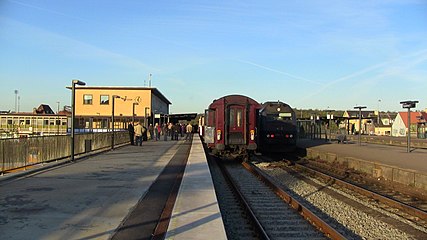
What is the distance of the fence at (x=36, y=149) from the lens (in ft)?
43.8

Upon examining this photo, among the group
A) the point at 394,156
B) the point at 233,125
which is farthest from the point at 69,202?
the point at 394,156

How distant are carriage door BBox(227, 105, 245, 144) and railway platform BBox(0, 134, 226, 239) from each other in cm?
633

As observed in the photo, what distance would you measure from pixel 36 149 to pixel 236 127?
27.8 feet

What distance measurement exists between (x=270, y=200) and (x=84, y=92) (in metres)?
55.3

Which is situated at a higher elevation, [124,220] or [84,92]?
[84,92]

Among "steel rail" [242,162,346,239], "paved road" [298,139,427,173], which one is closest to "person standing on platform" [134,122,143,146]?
"paved road" [298,139,427,173]

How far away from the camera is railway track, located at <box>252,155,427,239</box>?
7713mm

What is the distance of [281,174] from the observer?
16.9 m

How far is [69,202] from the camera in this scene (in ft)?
26.0

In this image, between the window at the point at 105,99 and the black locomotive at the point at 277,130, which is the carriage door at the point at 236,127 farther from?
the window at the point at 105,99

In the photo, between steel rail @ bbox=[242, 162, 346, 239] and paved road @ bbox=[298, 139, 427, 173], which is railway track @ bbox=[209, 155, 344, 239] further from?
paved road @ bbox=[298, 139, 427, 173]

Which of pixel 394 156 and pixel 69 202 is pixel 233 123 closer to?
pixel 394 156

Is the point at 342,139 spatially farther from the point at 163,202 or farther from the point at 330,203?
the point at 163,202

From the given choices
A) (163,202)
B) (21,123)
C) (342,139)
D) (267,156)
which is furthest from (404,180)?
(21,123)
